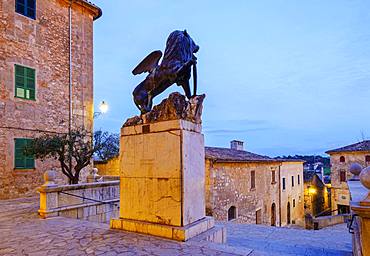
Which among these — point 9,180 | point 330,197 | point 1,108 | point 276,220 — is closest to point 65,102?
point 1,108

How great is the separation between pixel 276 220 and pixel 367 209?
20643 mm

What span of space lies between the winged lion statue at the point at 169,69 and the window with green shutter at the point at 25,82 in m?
8.18

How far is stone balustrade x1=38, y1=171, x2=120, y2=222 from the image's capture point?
6.96 metres

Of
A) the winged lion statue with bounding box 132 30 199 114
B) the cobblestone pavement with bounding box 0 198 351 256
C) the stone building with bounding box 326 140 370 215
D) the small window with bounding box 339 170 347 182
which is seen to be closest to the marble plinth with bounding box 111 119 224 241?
the cobblestone pavement with bounding box 0 198 351 256

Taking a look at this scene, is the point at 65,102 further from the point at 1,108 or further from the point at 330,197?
the point at 330,197

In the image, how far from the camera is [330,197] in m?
27.5

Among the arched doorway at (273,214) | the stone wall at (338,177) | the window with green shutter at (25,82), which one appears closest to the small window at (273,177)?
the arched doorway at (273,214)

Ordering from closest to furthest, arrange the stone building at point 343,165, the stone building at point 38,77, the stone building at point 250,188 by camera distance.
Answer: the stone building at point 38,77 → the stone building at point 250,188 → the stone building at point 343,165

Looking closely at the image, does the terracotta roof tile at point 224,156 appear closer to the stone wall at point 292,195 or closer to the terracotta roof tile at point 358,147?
A: the stone wall at point 292,195

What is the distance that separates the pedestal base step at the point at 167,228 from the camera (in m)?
4.21

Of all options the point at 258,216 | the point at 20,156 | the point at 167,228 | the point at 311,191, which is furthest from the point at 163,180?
the point at 311,191

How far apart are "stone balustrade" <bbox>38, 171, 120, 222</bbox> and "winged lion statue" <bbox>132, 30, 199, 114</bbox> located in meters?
3.74

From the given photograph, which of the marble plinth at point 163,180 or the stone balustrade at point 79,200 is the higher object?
the marble plinth at point 163,180

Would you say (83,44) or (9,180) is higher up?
(83,44)
